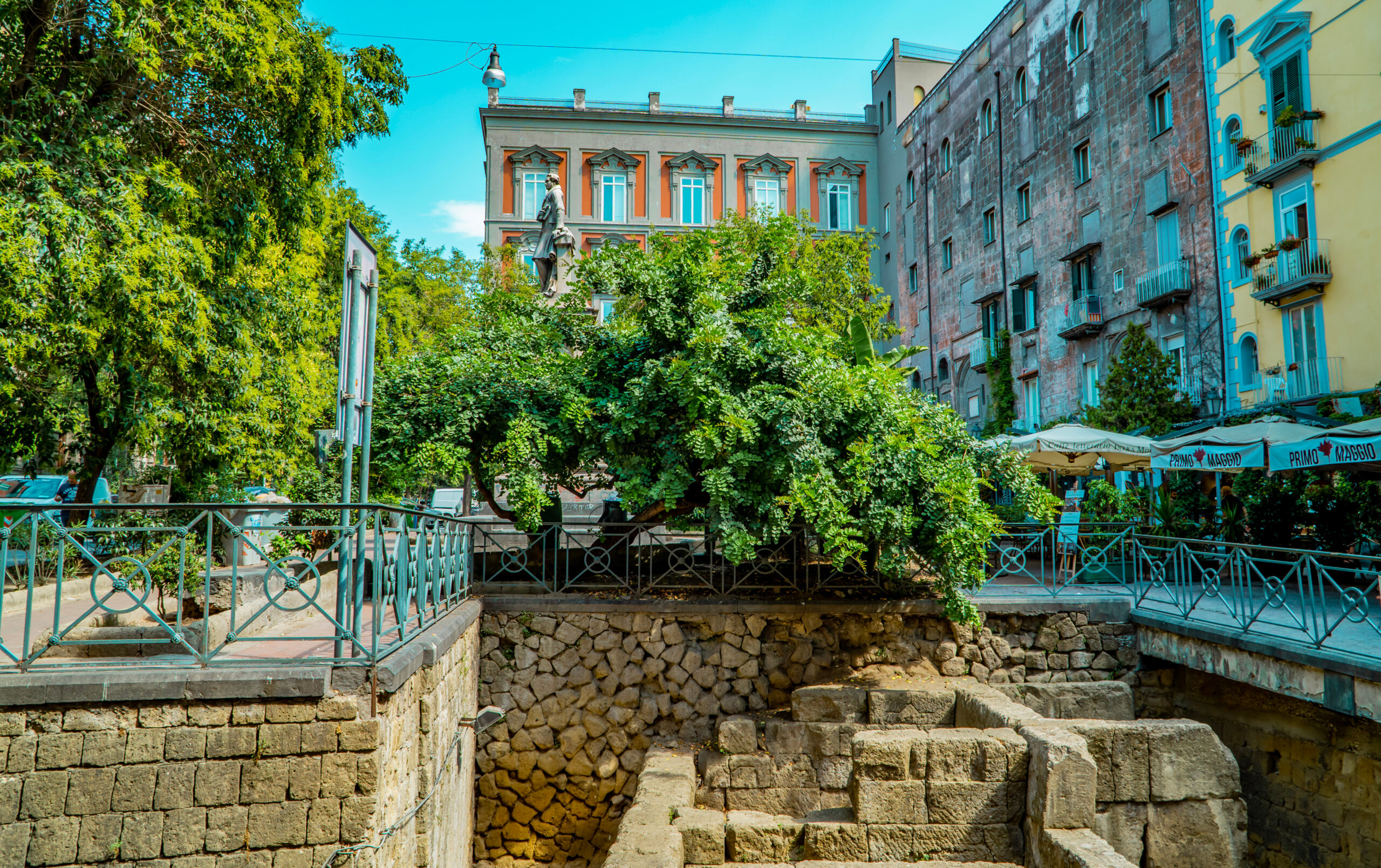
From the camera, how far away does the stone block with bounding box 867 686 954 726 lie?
27.0 ft

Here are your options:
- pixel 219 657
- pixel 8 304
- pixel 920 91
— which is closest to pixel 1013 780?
pixel 219 657

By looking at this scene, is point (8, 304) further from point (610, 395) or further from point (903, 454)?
point (903, 454)

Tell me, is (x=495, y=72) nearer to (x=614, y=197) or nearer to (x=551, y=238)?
(x=551, y=238)

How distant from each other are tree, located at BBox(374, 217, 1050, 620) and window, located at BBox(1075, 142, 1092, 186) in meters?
14.3

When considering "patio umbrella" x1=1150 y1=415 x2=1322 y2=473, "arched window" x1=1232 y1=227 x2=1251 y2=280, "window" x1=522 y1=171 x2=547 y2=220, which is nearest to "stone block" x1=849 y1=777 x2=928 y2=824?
"patio umbrella" x1=1150 y1=415 x2=1322 y2=473

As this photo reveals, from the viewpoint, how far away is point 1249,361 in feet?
51.2

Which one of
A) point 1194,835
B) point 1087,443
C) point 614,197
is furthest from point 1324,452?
point 614,197

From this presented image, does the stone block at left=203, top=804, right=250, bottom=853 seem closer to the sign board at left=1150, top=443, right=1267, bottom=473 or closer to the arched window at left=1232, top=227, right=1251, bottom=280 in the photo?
the sign board at left=1150, top=443, right=1267, bottom=473

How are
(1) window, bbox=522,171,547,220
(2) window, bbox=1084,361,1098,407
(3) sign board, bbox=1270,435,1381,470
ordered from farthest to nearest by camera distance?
1. (1) window, bbox=522,171,547,220
2. (2) window, bbox=1084,361,1098,407
3. (3) sign board, bbox=1270,435,1381,470

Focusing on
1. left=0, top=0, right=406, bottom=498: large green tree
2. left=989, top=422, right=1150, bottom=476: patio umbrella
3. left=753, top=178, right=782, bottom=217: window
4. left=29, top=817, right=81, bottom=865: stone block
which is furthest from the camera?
left=753, top=178, right=782, bottom=217: window

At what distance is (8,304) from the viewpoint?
21.6 ft

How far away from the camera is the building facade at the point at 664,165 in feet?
114

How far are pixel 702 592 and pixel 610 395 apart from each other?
2.49m

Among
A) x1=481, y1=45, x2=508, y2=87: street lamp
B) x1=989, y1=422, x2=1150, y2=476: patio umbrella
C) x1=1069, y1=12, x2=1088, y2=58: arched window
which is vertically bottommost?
x1=989, y1=422, x2=1150, y2=476: patio umbrella
